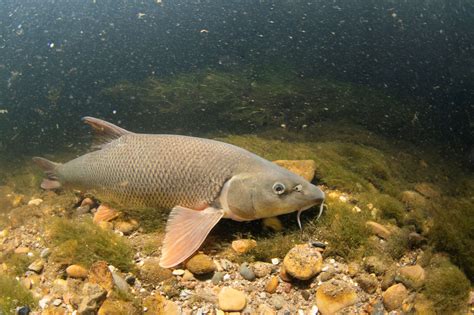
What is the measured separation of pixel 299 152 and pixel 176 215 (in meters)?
3.52

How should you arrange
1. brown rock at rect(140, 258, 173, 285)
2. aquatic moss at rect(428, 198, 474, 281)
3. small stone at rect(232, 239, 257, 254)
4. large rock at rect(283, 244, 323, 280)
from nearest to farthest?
1. large rock at rect(283, 244, 323, 280)
2. brown rock at rect(140, 258, 173, 285)
3. aquatic moss at rect(428, 198, 474, 281)
4. small stone at rect(232, 239, 257, 254)

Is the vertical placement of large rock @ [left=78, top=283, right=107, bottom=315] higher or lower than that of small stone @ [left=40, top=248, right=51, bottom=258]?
higher

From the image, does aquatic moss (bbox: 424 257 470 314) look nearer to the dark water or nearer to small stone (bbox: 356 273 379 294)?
small stone (bbox: 356 273 379 294)

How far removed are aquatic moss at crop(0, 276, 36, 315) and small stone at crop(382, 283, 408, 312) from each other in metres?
3.33

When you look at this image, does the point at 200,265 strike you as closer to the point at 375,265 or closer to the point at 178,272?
the point at 178,272

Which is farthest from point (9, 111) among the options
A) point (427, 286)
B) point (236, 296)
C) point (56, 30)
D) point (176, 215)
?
point (427, 286)

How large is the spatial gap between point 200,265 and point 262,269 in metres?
0.65

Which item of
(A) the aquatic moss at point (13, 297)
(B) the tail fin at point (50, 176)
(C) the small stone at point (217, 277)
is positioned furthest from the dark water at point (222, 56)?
(A) the aquatic moss at point (13, 297)

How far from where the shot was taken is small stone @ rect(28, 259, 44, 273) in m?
3.88

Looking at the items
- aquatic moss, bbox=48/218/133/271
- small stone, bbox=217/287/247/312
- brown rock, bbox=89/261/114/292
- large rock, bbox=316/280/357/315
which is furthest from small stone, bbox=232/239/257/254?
brown rock, bbox=89/261/114/292

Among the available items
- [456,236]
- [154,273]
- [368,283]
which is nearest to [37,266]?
[154,273]

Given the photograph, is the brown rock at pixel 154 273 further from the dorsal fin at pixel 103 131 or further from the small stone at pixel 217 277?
the dorsal fin at pixel 103 131

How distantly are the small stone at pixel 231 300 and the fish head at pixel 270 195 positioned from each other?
0.99m

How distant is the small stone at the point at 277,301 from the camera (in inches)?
128
